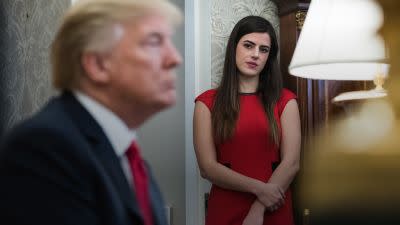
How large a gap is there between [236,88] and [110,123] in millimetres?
1455

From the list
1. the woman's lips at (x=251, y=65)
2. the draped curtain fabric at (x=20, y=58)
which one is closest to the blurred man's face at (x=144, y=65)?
the draped curtain fabric at (x=20, y=58)

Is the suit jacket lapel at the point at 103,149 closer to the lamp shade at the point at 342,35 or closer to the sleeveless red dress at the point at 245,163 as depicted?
the lamp shade at the point at 342,35

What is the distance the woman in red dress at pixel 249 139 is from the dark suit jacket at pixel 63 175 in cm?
132

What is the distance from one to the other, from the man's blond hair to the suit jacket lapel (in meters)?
0.05

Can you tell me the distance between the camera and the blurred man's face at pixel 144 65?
79 centimetres

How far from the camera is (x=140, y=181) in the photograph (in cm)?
86

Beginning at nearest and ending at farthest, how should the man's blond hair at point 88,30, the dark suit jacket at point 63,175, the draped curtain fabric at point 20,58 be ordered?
the dark suit jacket at point 63,175
the man's blond hair at point 88,30
the draped curtain fabric at point 20,58

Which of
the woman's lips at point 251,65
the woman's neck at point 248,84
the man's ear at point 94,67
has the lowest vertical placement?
the woman's neck at point 248,84

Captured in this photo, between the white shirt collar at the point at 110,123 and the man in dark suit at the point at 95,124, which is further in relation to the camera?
the white shirt collar at the point at 110,123

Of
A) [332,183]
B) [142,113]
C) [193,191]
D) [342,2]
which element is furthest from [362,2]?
[193,191]

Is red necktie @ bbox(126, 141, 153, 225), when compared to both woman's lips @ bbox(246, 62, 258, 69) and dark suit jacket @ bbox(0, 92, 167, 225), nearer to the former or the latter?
dark suit jacket @ bbox(0, 92, 167, 225)

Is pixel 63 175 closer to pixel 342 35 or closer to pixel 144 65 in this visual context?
pixel 144 65

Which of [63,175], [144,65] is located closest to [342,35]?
[144,65]

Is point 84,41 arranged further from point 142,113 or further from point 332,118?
point 332,118
